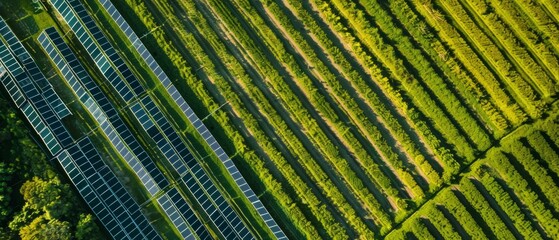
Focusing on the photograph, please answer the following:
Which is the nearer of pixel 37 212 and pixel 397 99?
pixel 37 212

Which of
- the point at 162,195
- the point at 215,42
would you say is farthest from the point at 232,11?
the point at 162,195

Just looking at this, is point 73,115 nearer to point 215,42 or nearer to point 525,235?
point 215,42

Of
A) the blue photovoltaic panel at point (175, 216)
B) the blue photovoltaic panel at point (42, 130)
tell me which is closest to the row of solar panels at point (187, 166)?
the blue photovoltaic panel at point (175, 216)

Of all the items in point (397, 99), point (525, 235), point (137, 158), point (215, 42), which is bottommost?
point (525, 235)

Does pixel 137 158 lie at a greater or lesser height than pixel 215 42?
lesser

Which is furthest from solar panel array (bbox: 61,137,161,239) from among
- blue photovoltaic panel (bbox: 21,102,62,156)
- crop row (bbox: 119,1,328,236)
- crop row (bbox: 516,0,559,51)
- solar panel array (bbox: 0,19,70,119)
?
crop row (bbox: 516,0,559,51)

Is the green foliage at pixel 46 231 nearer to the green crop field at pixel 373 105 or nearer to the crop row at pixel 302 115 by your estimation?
the green crop field at pixel 373 105
